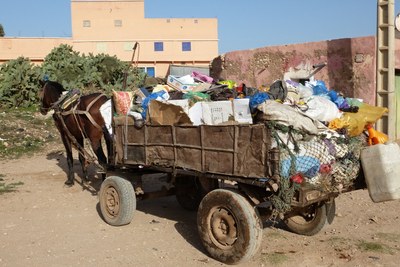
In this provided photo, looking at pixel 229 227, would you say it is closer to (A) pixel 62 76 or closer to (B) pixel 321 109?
(B) pixel 321 109

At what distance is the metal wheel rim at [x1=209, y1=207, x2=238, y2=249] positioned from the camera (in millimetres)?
3951

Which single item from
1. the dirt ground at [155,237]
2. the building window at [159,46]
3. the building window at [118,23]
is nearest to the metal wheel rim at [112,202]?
the dirt ground at [155,237]

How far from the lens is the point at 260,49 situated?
1067 cm

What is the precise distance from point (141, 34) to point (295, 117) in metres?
36.9

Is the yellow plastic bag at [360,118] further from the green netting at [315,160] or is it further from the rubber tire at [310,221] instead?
the rubber tire at [310,221]

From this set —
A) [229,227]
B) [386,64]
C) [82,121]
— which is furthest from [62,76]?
[229,227]

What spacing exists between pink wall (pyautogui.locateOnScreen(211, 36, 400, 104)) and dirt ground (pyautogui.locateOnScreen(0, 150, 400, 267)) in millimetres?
2841

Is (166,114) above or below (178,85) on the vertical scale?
below

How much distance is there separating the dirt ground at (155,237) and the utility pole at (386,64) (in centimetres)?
207

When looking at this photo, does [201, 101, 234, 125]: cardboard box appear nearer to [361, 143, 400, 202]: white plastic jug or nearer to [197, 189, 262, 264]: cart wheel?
[197, 189, 262, 264]: cart wheel

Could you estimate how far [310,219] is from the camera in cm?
490

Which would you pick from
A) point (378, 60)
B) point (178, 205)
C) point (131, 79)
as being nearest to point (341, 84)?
point (378, 60)

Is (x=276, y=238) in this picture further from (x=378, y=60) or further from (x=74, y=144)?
(x=378, y=60)

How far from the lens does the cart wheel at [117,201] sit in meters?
5.13
